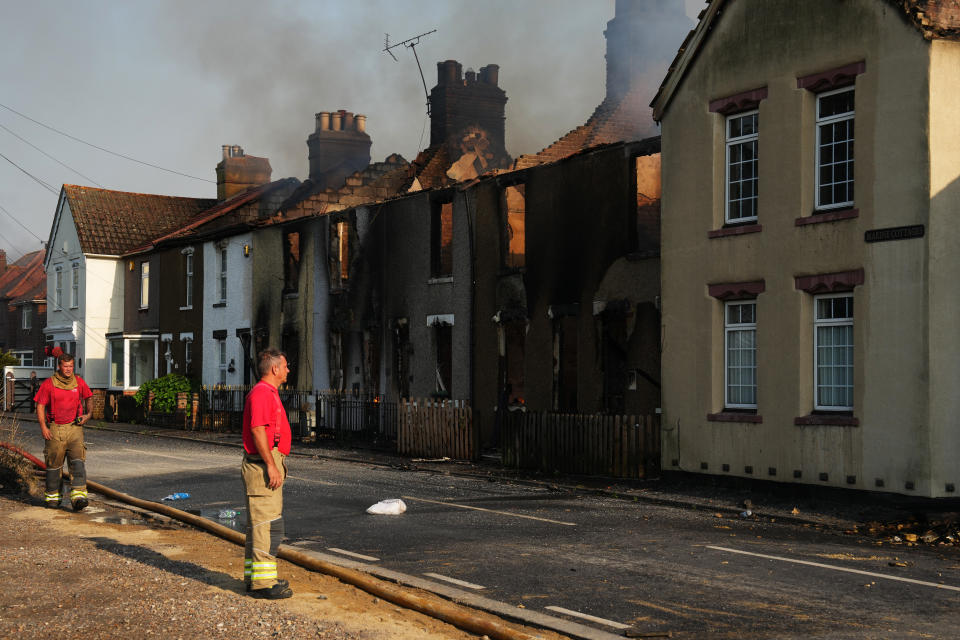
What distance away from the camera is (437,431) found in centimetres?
2384

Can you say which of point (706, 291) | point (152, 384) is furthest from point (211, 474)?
point (152, 384)

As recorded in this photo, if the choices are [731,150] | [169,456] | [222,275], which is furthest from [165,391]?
[731,150]

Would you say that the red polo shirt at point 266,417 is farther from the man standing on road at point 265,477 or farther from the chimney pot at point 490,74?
the chimney pot at point 490,74

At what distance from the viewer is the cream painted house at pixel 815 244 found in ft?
48.2

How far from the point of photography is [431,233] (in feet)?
89.7

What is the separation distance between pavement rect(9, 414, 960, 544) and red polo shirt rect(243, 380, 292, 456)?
26.7 ft

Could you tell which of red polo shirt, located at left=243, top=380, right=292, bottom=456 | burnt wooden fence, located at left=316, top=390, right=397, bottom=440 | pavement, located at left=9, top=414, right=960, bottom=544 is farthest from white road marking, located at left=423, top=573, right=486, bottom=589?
burnt wooden fence, located at left=316, top=390, right=397, bottom=440

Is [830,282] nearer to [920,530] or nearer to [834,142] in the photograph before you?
[834,142]

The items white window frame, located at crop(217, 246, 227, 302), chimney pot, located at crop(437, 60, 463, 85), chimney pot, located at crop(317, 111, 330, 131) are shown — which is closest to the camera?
chimney pot, located at crop(437, 60, 463, 85)

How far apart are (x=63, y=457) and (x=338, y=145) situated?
101 ft

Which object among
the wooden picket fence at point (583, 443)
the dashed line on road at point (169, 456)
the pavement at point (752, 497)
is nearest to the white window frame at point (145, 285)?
the dashed line on road at point (169, 456)

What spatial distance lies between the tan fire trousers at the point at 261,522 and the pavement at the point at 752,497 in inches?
317

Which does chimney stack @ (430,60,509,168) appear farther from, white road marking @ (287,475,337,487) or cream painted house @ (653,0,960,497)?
white road marking @ (287,475,337,487)

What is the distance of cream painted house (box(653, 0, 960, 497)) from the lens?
579 inches
